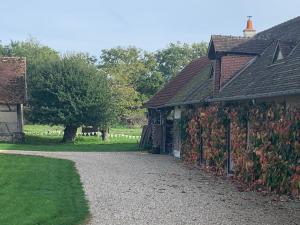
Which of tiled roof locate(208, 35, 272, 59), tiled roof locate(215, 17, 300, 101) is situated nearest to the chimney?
tiled roof locate(215, 17, 300, 101)

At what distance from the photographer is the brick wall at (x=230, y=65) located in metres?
17.5

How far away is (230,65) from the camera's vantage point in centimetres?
1766

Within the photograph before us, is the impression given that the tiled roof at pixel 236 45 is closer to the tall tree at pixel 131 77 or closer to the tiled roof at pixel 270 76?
the tiled roof at pixel 270 76

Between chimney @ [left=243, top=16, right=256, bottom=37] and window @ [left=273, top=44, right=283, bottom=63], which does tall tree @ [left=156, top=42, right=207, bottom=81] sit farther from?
window @ [left=273, top=44, right=283, bottom=63]

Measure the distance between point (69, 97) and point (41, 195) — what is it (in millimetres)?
21609

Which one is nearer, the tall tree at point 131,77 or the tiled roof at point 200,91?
the tiled roof at point 200,91

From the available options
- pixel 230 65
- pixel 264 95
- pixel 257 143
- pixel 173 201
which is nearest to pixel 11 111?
pixel 230 65

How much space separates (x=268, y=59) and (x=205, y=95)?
9.99 feet

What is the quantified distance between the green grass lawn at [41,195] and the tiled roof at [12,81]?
1517cm

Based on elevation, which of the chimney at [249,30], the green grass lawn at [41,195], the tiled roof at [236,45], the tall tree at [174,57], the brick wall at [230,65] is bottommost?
the green grass lawn at [41,195]

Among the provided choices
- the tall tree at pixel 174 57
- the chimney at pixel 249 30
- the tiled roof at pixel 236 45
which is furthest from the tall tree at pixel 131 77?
the tiled roof at pixel 236 45

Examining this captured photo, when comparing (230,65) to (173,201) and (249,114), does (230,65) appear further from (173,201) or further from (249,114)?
(173,201)

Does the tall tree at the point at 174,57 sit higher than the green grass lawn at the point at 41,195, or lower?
higher

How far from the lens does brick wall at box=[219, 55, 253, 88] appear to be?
17547 millimetres
